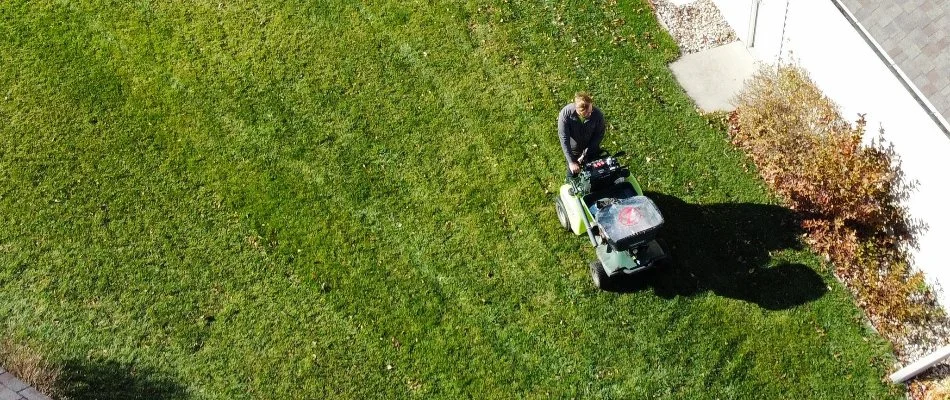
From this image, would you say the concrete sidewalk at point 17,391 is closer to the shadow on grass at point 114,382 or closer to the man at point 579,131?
the shadow on grass at point 114,382

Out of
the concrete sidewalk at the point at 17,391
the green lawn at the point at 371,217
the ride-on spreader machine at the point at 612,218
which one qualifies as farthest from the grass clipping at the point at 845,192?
the concrete sidewalk at the point at 17,391

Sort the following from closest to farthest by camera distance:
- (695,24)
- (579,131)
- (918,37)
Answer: (918,37) < (579,131) < (695,24)

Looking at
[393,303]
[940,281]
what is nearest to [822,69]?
[940,281]

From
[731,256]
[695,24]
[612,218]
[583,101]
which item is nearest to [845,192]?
[731,256]

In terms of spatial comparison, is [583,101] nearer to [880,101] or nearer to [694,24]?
[880,101]

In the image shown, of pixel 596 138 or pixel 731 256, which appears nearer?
pixel 596 138
